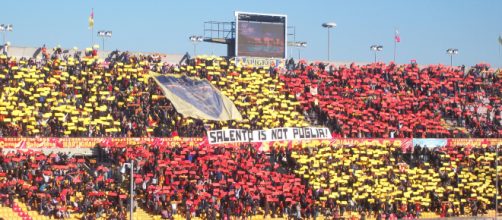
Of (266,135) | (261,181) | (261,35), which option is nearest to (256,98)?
(266,135)

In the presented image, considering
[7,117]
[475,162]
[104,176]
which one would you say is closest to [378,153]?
[475,162]

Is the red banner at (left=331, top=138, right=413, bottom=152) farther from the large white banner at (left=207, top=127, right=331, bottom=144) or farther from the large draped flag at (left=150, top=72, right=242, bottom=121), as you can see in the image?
the large draped flag at (left=150, top=72, right=242, bottom=121)

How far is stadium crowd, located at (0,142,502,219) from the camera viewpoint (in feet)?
156

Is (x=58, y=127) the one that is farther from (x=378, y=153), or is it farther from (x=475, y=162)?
(x=475, y=162)

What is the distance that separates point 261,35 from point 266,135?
32.1 ft

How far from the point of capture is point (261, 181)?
5309 centimetres

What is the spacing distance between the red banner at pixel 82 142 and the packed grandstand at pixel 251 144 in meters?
0.08

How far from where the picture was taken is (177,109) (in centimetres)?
5869

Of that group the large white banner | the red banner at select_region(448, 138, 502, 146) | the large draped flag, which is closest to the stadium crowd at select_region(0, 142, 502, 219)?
the red banner at select_region(448, 138, 502, 146)

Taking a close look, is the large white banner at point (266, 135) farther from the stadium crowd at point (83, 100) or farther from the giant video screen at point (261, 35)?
the giant video screen at point (261, 35)

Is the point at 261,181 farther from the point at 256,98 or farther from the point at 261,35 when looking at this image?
the point at 261,35

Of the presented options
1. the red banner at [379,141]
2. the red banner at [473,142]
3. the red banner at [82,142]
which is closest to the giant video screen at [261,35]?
the red banner at [379,141]

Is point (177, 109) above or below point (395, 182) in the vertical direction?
above

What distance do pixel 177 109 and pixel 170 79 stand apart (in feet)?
9.40
